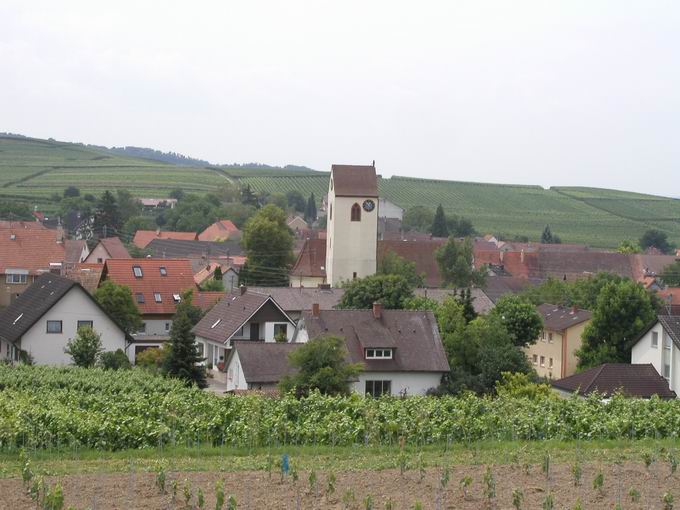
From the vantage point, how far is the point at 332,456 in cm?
2092

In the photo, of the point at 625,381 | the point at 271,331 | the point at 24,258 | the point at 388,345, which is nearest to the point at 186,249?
the point at 24,258

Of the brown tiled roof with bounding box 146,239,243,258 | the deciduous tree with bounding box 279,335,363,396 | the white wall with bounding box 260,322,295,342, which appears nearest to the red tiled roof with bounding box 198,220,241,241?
the brown tiled roof with bounding box 146,239,243,258

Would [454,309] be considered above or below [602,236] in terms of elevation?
below

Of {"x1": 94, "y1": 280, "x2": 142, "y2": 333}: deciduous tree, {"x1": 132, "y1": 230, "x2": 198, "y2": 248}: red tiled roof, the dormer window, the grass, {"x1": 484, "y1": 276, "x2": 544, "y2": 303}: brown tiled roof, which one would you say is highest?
{"x1": 132, "y1": 230, "x2": 198, "y2": 248}: red tiled roof

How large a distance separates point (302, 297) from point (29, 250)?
15.1m

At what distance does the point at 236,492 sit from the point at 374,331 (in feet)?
102

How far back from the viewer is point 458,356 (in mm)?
48406

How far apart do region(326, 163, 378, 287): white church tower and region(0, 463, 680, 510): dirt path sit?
206 ft

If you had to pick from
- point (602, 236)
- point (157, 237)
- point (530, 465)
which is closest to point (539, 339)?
point (530, 465)

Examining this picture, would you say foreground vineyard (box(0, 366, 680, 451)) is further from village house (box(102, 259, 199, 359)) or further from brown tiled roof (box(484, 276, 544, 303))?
brown tiled roof (box(484, 276, 544, 303))

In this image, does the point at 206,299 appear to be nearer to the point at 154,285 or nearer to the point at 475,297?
the point at 154,285

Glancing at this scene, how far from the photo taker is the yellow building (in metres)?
61.3

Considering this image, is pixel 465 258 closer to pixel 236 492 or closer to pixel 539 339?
pixel 539 339

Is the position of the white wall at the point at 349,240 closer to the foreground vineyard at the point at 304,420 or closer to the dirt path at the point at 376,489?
the foreground vineyard at the point at 304,420
